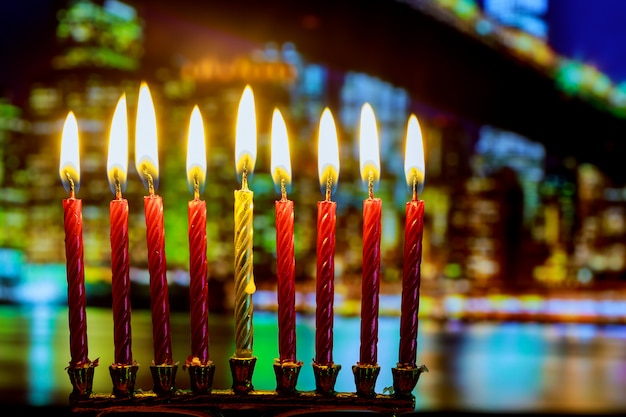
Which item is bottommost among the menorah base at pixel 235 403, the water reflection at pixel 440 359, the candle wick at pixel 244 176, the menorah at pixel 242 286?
the water reflection at pixel 440 359

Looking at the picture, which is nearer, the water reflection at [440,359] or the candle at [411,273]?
the candle at [411,273]

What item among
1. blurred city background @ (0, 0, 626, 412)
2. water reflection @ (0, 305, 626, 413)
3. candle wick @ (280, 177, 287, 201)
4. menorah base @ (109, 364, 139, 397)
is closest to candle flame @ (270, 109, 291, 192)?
candle wick @ (280, 177, 287, 201)

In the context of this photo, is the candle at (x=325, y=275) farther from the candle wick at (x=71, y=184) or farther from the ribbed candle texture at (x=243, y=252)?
the candle wick at (x=71, y=184)

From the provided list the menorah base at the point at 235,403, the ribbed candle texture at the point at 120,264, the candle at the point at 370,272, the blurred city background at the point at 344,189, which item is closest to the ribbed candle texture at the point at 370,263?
the candle at the point at 370,272

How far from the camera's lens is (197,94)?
3.36m

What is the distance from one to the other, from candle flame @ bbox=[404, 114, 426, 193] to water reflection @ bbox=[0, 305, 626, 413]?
2.30 m

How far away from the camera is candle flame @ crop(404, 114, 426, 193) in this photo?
3.66ft

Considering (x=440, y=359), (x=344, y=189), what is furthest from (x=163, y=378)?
(x=440, y=359)

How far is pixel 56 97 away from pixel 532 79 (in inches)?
90.4

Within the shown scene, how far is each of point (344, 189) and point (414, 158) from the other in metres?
2.23

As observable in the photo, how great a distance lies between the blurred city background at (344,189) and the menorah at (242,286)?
6.97 feet

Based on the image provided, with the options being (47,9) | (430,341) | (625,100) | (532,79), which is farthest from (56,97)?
(625,100)

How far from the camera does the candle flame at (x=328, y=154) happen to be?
1.11 metres

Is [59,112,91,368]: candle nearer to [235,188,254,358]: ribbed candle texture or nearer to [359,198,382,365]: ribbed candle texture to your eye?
[235,188,254,358]: ribbed candle texture
